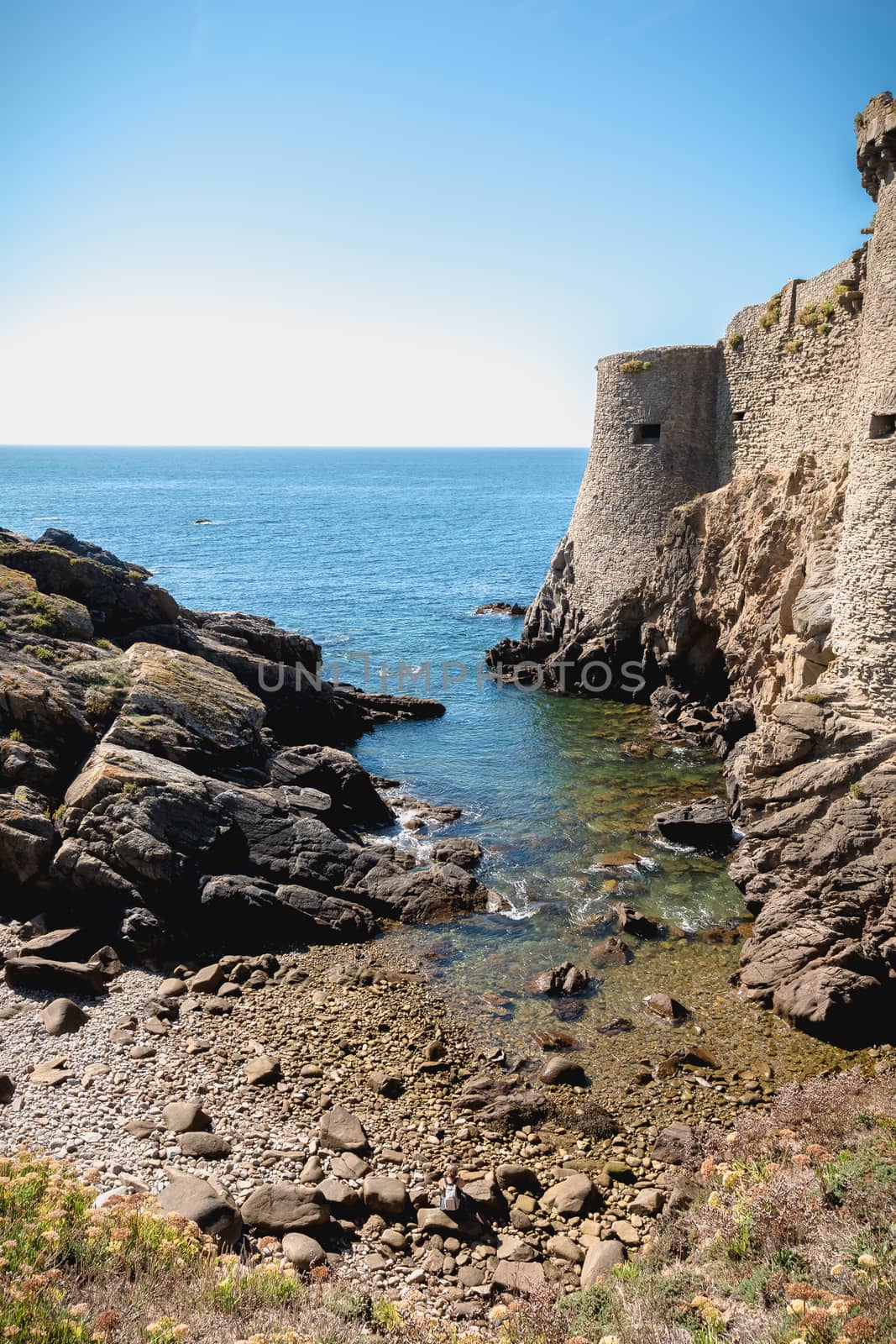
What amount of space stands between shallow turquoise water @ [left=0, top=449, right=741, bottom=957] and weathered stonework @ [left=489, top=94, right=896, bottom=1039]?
244cm

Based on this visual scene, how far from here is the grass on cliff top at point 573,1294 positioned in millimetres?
7781

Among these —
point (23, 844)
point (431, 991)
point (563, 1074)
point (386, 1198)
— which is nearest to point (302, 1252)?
point (386, 1198)

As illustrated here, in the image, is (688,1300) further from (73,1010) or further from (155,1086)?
(73,1010)

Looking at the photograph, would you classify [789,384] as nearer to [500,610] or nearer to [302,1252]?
[500,610]

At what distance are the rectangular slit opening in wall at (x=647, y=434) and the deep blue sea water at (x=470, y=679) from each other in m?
11.7

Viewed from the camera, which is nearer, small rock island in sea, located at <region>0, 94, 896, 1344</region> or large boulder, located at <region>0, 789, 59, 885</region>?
small rock island in sea, located at <region>0, 94, 896, 1344</region>

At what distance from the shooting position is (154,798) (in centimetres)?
1969

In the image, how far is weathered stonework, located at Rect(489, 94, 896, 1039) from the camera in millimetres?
18469

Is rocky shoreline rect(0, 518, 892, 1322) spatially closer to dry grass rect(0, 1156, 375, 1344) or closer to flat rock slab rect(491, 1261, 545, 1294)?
flat rock slab rect(491, 1261, 545, 1294)

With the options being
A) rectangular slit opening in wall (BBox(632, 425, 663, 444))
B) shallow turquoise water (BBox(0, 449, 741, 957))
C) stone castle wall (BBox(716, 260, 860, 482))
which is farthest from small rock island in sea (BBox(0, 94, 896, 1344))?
rectangular slit opening in wall (BBox(632, 425, 663, 444))

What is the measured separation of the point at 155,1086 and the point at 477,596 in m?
51.7

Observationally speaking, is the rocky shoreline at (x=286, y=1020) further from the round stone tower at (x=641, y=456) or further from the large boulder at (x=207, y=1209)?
the round stone tower at (x=641, y=456)

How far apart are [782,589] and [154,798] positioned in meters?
20.5

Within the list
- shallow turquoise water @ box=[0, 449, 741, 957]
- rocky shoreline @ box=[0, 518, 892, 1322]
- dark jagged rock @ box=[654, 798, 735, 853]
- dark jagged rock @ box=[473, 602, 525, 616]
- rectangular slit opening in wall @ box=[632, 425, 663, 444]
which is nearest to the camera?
rocky shoreline @ box=[0, 518, 892, 1322]
